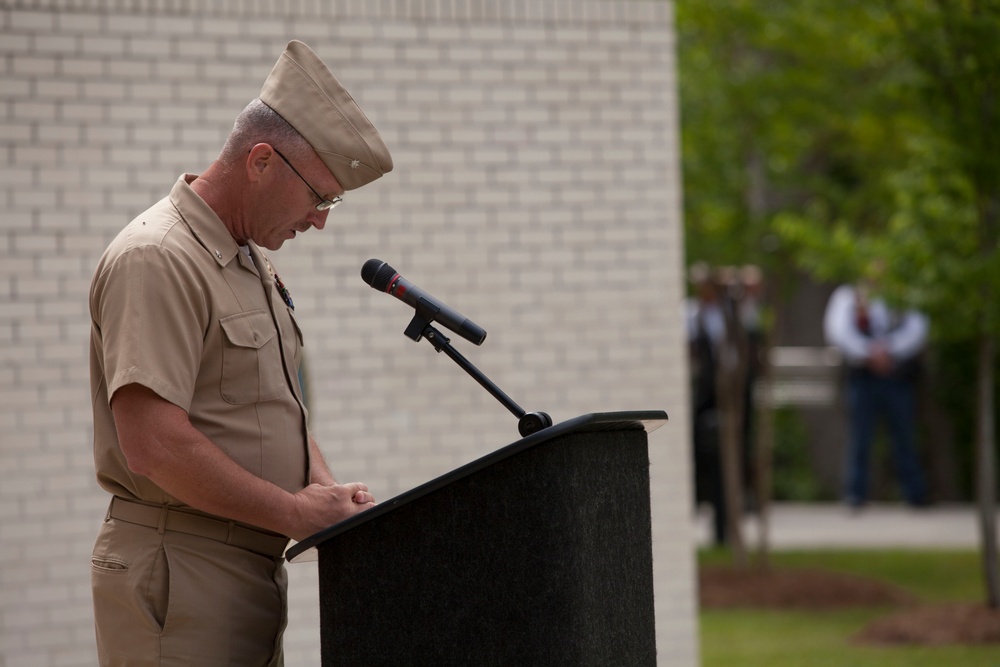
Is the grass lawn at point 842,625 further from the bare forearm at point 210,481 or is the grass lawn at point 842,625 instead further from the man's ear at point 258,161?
the man's ear at point 258,161

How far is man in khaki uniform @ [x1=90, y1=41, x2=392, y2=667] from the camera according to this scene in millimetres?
2328

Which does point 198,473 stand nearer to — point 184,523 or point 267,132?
point 184,523

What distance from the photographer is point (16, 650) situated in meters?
5.46

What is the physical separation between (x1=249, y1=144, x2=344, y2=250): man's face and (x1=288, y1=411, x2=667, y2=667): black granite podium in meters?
0.69

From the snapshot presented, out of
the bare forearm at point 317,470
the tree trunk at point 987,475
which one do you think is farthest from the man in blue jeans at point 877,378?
the bare forearm at point 317,470

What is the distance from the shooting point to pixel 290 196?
255cm

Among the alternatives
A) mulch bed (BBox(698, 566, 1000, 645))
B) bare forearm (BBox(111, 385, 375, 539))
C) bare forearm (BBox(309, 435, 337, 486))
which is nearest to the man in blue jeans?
mulch bed (BBox(698, 566, 1000, 645))

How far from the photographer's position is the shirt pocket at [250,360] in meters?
2.49

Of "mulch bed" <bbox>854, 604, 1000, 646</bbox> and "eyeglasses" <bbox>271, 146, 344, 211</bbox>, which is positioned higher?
"eyeglasses" <bbox>271, 146, 344, 211</bbox>

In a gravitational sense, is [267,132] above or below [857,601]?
above

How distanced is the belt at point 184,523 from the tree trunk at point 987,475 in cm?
617

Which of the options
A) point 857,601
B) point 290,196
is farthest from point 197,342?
point 857,601

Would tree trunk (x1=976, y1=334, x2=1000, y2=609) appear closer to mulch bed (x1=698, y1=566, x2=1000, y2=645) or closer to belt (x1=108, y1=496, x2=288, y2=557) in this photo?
mulch bed (x1=698, y1=566, x2=1000, y2=645)

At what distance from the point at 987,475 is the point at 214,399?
21.3 feet
